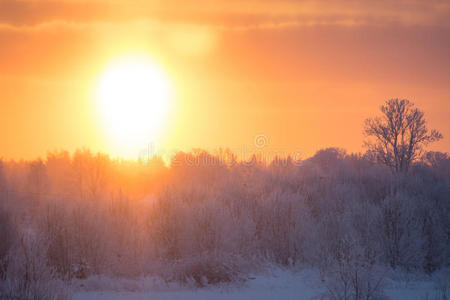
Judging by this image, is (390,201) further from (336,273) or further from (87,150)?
(87,150)

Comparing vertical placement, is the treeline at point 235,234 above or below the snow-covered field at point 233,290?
above

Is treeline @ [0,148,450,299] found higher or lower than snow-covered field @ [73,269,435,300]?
higher

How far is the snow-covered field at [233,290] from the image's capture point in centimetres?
1772

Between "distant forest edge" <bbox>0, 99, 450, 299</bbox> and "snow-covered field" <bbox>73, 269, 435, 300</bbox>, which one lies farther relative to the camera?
"distant forest edge" <bbox>0, 99, 450, 299</bbox>

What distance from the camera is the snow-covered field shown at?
17719mm

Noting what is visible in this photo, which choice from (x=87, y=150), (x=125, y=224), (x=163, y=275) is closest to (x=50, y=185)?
(x=87, y=150)

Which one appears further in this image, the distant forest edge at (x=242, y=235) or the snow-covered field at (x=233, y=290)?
the distant forest edge at (x=242, y=235)

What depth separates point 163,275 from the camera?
20531mm

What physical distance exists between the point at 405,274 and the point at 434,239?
447 cm

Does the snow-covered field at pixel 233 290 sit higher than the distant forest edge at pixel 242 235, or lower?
lower

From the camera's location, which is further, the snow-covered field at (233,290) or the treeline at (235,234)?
the treeline at (235,234)

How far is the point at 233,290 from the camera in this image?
18766 mm

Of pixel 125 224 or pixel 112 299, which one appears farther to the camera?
pixel 125 224

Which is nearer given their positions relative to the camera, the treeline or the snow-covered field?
the snow-covered field
